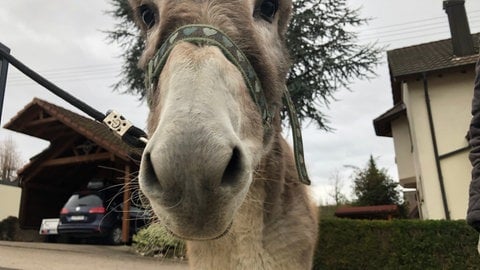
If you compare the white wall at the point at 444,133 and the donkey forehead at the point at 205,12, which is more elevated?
the white wall at the point at 444,133

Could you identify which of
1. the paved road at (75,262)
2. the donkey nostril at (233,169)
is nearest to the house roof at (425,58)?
the paved road at (75,262)

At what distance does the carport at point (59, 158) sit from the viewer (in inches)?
583

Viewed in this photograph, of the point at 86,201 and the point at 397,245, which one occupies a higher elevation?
the point at 86,201

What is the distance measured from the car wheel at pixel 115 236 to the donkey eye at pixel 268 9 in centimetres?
1366

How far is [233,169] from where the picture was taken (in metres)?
1.48

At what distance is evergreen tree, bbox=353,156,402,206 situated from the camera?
24.8 metres

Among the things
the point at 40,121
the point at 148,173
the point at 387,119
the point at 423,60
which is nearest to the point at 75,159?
the point at 40,121

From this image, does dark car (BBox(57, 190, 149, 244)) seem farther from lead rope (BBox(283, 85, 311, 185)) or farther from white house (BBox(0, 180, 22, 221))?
white house (BBox(0, 180, 22, 221))

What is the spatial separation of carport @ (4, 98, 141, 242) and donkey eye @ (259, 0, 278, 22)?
11.7 meters

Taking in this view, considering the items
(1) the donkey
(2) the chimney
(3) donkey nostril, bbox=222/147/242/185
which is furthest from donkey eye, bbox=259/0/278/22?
(2) the chimney

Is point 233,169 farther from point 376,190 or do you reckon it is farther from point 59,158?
point 376,190

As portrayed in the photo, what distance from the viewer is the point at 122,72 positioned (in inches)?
714

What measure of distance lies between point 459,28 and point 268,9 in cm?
1673

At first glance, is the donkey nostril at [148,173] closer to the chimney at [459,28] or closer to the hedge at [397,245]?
the hedge at [397,245]
